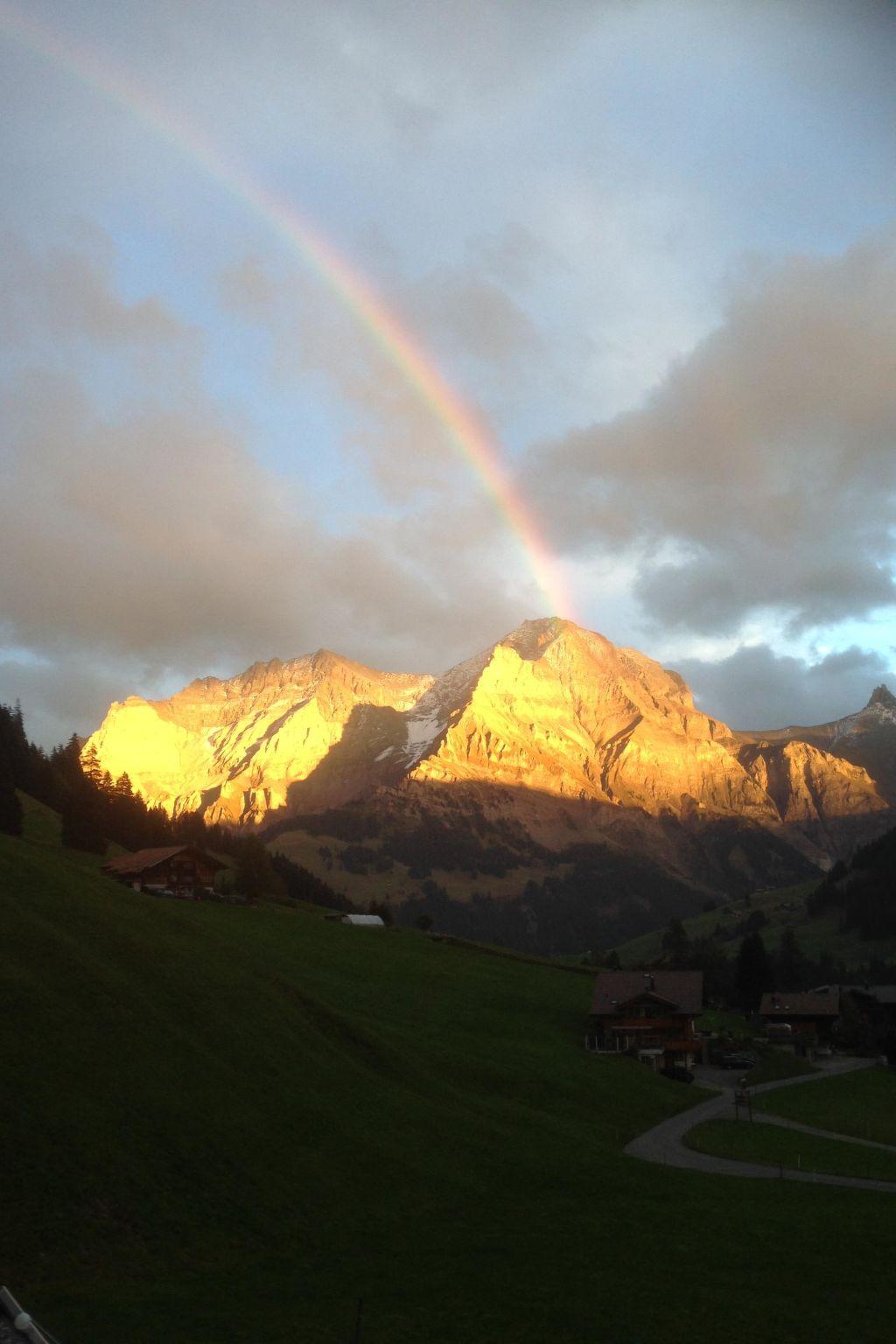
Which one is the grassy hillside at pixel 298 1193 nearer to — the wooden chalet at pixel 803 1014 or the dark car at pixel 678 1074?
the dark car at pixel 678 1074

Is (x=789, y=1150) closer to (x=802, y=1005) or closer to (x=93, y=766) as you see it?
(x=802, y=1005)

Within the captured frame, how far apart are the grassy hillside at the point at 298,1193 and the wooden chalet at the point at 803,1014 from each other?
80.0 meters

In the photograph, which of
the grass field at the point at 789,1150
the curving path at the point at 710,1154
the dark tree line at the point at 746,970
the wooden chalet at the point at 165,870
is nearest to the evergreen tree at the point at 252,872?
the wooden chalet at the point at 165,870

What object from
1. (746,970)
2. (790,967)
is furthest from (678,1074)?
(790,967)

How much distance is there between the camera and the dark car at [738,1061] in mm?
105500

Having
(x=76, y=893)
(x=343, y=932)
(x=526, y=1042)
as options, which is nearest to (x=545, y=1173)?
(x=76, y=893)

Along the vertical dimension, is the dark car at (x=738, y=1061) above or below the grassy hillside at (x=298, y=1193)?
below

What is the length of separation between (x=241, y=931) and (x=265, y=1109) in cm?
6370

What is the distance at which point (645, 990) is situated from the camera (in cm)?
10675

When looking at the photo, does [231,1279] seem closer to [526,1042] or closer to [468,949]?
[526,1042]

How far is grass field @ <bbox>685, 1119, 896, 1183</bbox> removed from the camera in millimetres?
54938

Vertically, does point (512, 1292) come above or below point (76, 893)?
below

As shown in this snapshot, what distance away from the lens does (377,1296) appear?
1067 inches

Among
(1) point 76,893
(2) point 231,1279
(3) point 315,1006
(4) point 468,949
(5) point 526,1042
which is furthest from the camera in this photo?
(4) point 468,949
